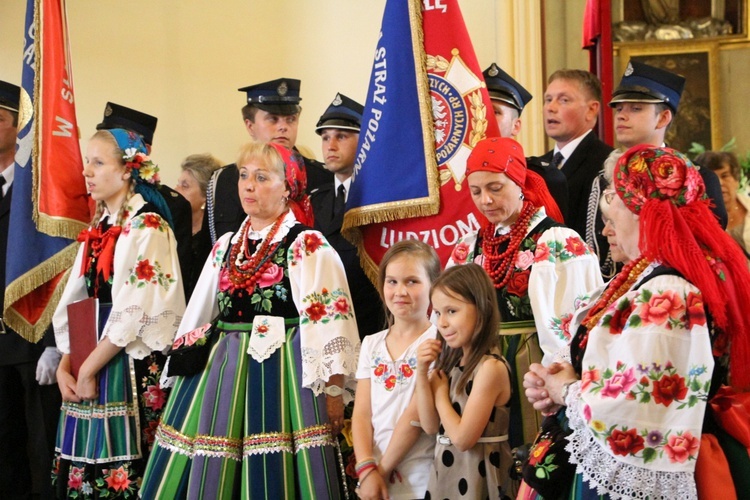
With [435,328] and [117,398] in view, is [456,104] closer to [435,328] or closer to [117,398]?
[435,328]

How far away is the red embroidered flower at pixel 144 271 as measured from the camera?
3.46 m

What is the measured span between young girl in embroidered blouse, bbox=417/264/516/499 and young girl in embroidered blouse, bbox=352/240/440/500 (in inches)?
4.8

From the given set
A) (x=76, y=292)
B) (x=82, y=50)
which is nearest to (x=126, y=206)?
(x=76, y=292)

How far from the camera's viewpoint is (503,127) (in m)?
3.92

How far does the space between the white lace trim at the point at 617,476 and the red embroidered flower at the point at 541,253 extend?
790mm

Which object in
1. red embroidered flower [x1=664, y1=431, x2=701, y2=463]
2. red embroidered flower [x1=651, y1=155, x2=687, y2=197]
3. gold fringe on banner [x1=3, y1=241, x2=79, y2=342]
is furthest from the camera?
gold fringe on banner [x1=3, y1=241, x2=79, y2=342]

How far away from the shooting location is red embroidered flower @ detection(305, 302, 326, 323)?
9.97 feet

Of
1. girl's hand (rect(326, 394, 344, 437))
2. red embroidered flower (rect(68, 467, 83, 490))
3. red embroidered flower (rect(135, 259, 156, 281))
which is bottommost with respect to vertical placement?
red embroidered flower (rect(68, 467, 83, 490))

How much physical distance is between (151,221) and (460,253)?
3.82 ft

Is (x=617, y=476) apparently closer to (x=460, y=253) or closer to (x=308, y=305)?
(x=460, y=253)

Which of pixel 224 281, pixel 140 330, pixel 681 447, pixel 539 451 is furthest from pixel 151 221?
pixel 681 447

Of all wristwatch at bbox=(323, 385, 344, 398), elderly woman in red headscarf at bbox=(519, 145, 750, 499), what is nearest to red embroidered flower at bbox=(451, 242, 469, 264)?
wristwatch at bbox=(323, 385, 344, 398)

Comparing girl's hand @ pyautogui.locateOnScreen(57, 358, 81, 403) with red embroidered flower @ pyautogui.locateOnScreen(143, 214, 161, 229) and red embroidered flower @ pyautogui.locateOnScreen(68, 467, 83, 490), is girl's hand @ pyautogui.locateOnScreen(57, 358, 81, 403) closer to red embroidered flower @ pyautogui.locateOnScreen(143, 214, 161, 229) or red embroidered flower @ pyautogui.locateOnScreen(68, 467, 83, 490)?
red embroidered flower @ pyautogui.locateOnScreen(68, 467, 83, 490)

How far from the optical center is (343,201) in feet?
13.2
